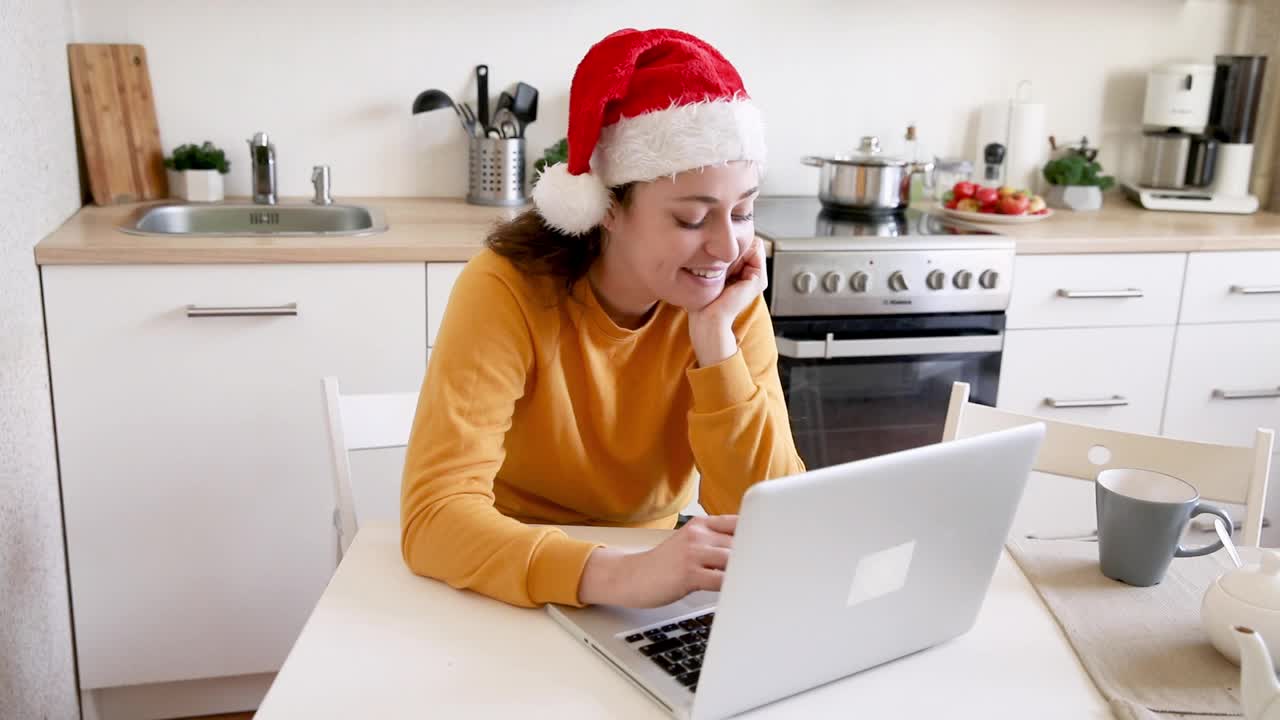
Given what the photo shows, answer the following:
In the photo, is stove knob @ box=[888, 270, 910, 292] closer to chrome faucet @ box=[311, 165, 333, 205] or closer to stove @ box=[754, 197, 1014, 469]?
stove @ box=[754, 197, 1014, 469]

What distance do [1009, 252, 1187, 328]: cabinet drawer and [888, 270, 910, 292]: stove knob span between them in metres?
0.27

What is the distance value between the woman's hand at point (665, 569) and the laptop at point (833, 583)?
0.02 meters

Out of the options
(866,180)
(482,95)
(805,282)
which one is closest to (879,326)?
(805,282)

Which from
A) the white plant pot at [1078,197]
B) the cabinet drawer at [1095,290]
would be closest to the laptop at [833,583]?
the cabinet drawer at [1095,290]

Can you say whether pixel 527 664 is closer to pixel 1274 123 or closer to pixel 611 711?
pixel 611 711

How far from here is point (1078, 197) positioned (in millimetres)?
3094

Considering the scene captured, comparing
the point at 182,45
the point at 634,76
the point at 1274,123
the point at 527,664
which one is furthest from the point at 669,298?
the point at 1274,123

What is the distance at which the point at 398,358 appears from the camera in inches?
91.6

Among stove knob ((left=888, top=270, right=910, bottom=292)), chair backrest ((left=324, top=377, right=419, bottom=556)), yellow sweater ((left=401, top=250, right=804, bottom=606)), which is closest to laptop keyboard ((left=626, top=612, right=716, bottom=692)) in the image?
yellow sweater ((left=401, top=250, right=804, bottom=606))

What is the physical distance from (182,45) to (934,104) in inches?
73.9

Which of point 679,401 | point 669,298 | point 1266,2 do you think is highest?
point 1266,2

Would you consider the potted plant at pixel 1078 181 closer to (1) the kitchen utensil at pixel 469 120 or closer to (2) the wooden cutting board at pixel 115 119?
(1) the kitchen utensil at pixel 469 120

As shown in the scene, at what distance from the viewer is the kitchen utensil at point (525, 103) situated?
9.23 feet

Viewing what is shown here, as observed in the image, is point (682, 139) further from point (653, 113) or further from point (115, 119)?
point (115, 119)
